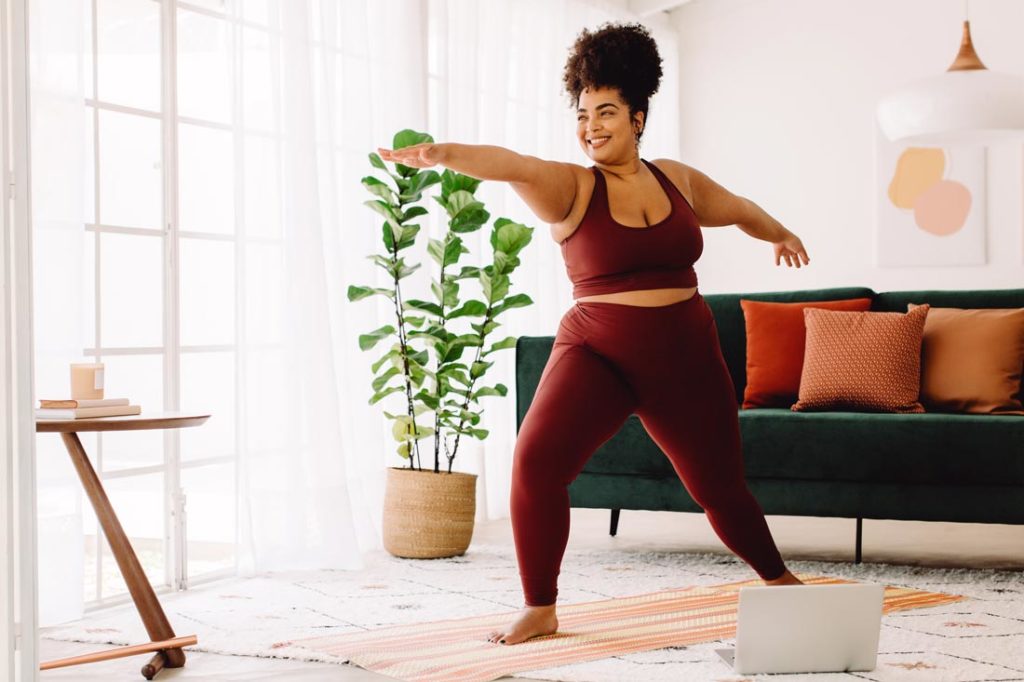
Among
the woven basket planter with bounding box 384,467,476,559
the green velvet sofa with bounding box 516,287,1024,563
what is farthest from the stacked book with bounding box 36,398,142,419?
the green velvet sofa with bounding box 516,287,1024,563

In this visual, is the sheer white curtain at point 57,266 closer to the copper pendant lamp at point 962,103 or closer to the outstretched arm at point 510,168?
the outstretched arm at point 510,168

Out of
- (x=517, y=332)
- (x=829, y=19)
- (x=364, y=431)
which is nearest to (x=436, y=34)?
(x=517, y=332)

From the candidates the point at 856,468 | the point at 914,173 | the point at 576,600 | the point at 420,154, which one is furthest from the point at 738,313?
the point at 420,154

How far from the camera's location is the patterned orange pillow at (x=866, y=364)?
3652mm

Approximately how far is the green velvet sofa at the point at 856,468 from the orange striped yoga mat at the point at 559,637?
376mm

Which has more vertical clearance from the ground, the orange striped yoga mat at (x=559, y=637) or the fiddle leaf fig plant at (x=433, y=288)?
the fiddle leaf fig plant at (x=433, y=288)

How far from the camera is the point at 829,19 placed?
5676 mm

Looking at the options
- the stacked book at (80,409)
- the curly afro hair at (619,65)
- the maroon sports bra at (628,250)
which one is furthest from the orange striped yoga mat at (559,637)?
the curly afro hair at (619,65)

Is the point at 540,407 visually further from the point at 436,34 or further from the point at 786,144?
the point at 786,144

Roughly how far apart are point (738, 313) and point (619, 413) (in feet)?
6.16

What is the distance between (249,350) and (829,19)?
3.63 metres

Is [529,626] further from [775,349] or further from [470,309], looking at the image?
[775,349]

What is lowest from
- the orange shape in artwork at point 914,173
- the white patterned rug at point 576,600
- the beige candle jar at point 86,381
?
the white patterned rug at point 576,600

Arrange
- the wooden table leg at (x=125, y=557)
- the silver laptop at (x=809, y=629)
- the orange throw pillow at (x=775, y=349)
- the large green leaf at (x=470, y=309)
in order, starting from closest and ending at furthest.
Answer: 1. the silver laptop at (x=809, y=629)
2. the wooden table leg at (x=125, y=557)
3. the large green leaf at (x=470, y=309)
4. the orange throw pillow at (x=775, y=349)
